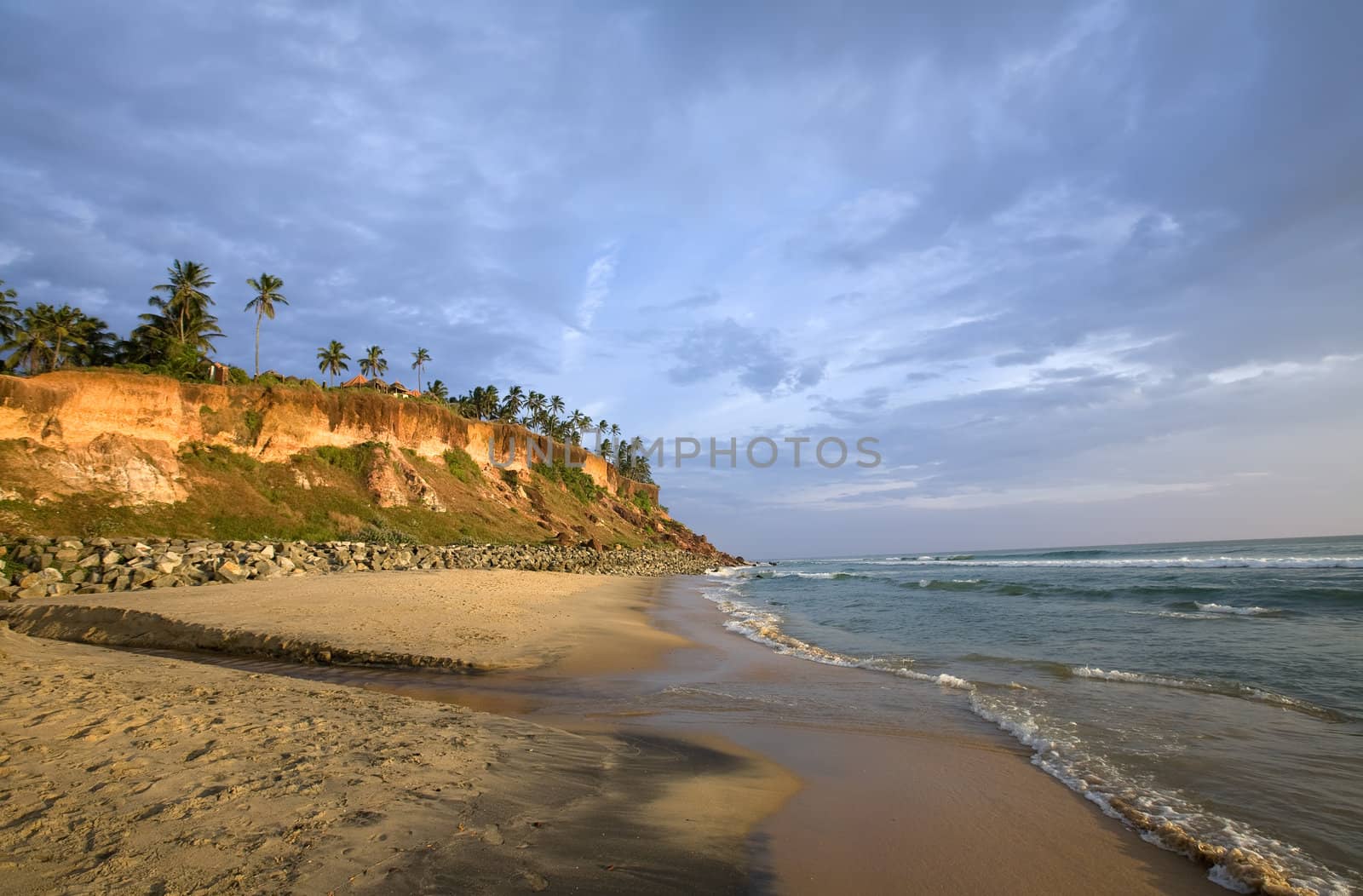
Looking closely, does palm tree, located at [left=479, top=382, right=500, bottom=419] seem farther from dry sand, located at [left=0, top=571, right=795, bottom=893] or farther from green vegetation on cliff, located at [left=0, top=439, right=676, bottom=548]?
dry sand, located at [left=0, top=571, right=795, bottom=893]

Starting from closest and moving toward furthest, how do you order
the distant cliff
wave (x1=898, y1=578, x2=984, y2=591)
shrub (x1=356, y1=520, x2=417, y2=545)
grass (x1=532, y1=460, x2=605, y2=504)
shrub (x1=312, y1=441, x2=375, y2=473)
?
the distant cliff → wave (x1=898, y1=578, x2=984, y2=591) → shrub (x1=356, y1=520, x2=417, y2=545) → shrub (x1=312, y1=441, x2=375, y2=473) → grass (x1=532, y1=460, x2=605, y2=504)

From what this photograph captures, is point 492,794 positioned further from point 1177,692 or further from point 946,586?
point 946,586

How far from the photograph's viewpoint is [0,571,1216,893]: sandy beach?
128 inches

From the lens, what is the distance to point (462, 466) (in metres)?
45.4

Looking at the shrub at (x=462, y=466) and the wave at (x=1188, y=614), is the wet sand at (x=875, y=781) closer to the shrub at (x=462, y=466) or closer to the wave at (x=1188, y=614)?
the wave at (x=1188, y=614)

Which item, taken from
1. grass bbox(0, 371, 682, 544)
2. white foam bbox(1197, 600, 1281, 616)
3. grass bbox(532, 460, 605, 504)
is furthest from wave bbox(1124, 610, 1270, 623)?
grass bbox(532, 460, 605, 504)

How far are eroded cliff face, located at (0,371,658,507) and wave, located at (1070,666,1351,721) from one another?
1339 inches

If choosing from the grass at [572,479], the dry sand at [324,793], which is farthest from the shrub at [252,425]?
the dry sand at [324,793]

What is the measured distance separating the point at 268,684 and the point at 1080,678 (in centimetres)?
1216

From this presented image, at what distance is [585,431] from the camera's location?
102000mm

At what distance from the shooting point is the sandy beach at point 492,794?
10.6 ft

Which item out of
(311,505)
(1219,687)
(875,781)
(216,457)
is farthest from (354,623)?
(216,457)

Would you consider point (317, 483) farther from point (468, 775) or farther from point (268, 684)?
point (468, 775)

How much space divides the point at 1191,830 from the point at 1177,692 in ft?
18.3
